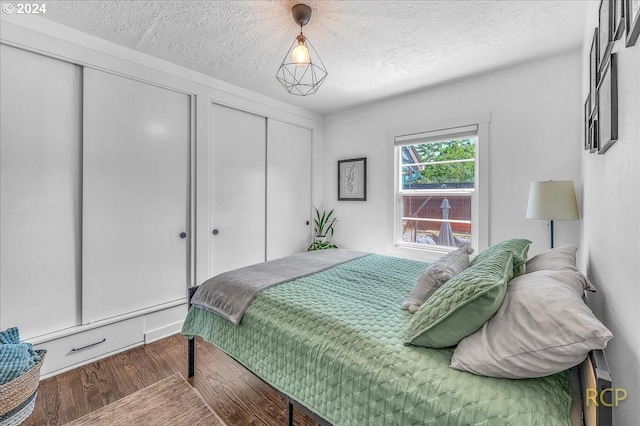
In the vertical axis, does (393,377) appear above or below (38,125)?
below

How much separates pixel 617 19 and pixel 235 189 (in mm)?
3095

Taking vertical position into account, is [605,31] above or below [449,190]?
above

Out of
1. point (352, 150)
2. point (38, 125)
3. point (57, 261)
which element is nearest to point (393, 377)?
point (57, 261)

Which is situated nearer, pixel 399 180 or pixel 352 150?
pixel 399 180

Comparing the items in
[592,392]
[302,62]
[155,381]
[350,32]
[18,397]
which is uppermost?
[350,32]

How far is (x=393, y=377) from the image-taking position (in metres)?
1.07

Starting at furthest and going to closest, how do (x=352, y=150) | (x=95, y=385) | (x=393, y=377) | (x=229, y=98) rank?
(x=352, y=150)
(x=229, y=98)
(x=95, y=385)
(x=393, y=377)

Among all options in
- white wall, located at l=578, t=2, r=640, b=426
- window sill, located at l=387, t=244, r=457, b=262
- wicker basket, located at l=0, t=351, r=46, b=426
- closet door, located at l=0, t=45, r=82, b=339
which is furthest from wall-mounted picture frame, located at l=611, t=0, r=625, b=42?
closet door, located at l=0, t=45, r=82, b=339

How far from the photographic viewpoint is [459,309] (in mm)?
1052

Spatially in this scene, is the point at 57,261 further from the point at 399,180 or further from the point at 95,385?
the point at 399,180

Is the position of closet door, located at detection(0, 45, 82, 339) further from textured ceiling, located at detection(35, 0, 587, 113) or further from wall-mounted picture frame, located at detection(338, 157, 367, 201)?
wall-mounted picture frame, located at detection(338, 157, 367, 201)

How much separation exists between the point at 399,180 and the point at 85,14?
322cm

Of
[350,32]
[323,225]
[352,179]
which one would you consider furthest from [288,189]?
[350,32]

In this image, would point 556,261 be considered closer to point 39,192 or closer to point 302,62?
point 302,62
